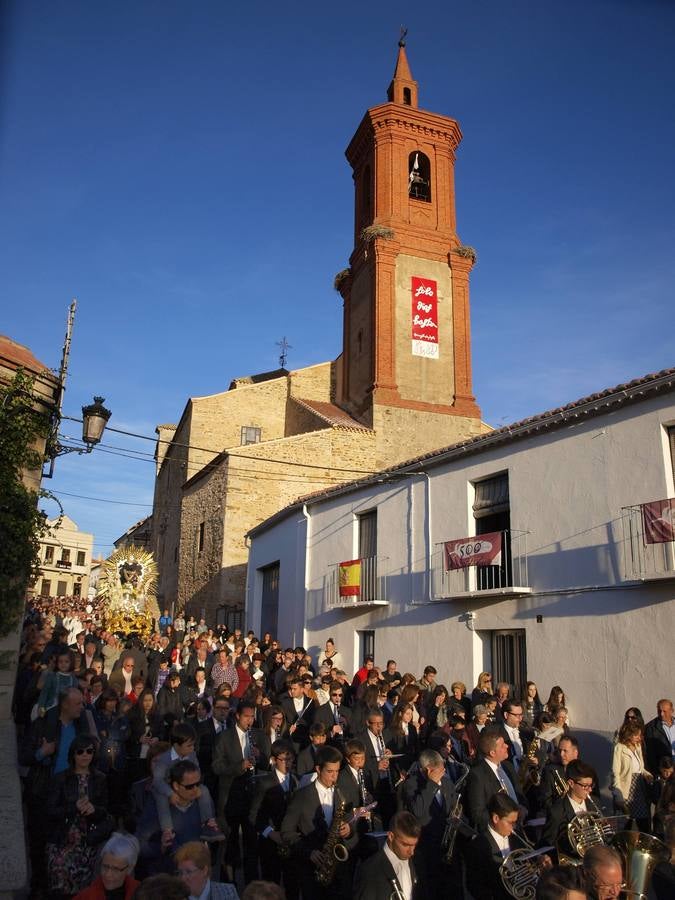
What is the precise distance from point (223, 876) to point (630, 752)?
391 centimetres

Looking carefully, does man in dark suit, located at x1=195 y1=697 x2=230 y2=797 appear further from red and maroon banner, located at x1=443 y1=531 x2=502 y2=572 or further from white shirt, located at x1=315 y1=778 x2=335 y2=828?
red and maroon banner, located at x1=443 y1=531 x2=502 y2=572

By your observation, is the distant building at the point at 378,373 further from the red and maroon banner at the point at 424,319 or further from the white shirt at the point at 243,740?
the white shirt at the point at 243,740

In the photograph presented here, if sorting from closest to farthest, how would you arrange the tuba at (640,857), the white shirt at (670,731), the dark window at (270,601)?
1. the tuba at (640,857)
2. the white shirt at (670,731)
3. the dark window at (270,601)

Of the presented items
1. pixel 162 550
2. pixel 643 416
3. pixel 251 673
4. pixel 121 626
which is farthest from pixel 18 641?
pixel 162 550

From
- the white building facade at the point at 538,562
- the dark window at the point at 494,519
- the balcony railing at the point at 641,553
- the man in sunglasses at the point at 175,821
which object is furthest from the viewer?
the dark window at the point at 494,519

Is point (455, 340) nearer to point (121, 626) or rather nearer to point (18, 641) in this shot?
point (121, 626)

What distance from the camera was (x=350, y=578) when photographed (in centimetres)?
1786

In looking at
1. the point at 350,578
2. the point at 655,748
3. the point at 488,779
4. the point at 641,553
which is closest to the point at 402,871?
the point at 488,779

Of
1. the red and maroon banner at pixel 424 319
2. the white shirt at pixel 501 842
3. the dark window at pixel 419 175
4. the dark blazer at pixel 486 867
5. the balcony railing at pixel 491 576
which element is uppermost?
the dark window at pixel 419 175

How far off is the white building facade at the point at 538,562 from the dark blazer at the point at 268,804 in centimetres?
669

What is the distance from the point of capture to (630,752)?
723 cm

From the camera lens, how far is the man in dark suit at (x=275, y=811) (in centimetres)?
566

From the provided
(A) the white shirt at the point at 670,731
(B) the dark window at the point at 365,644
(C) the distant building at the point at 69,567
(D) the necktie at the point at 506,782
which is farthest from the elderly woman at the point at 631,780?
(C) the distant building at the point at 69,567

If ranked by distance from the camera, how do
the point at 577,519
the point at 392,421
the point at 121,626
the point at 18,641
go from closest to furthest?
the point at 18,641, the point at 577,519, the point at 121,626, the point at 392,421
